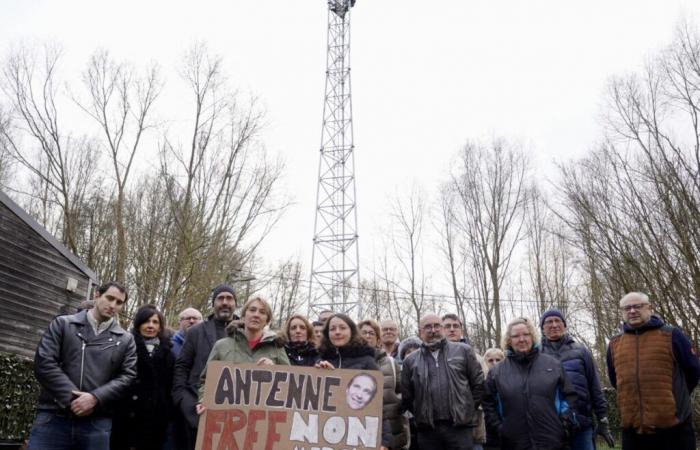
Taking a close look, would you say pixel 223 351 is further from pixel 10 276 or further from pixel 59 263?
pixel 59 263

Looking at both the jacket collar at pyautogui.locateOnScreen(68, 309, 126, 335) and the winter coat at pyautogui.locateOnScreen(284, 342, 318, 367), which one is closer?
the jacket collar at pyautogui.locateOnScreen(68, 309, 126, 335)

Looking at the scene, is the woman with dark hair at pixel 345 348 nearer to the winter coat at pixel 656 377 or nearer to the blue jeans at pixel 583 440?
the blue jeans at pixel 583 440

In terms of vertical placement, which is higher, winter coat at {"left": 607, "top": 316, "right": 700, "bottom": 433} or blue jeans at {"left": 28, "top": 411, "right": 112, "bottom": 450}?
winter coat at {"left": 607, "top": 316, "right": 700, "bottom": 433}

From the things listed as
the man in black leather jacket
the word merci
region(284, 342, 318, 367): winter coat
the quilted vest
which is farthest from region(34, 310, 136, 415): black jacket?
the quilted vest

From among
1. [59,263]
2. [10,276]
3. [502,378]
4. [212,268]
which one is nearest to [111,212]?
[212,268]

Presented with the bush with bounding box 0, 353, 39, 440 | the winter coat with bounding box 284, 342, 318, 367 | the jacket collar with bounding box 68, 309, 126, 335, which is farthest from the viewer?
the bush with bounding box 0, 353, 39, 440

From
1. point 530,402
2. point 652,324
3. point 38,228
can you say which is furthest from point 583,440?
point 38,228

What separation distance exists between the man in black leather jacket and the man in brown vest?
4.53 meters

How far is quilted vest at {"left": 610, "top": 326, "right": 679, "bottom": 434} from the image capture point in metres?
5.00

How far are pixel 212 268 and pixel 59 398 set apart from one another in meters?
14.2

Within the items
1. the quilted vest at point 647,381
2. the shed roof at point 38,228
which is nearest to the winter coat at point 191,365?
the quilted vest at point 647,381

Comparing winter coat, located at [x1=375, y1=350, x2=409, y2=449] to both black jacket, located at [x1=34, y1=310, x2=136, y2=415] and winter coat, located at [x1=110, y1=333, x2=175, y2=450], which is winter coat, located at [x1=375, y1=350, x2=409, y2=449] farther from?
black jacket, located at [x1=34, y1=310, x2=136, y2=415]

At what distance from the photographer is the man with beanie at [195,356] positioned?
481cm

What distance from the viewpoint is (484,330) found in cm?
2575
